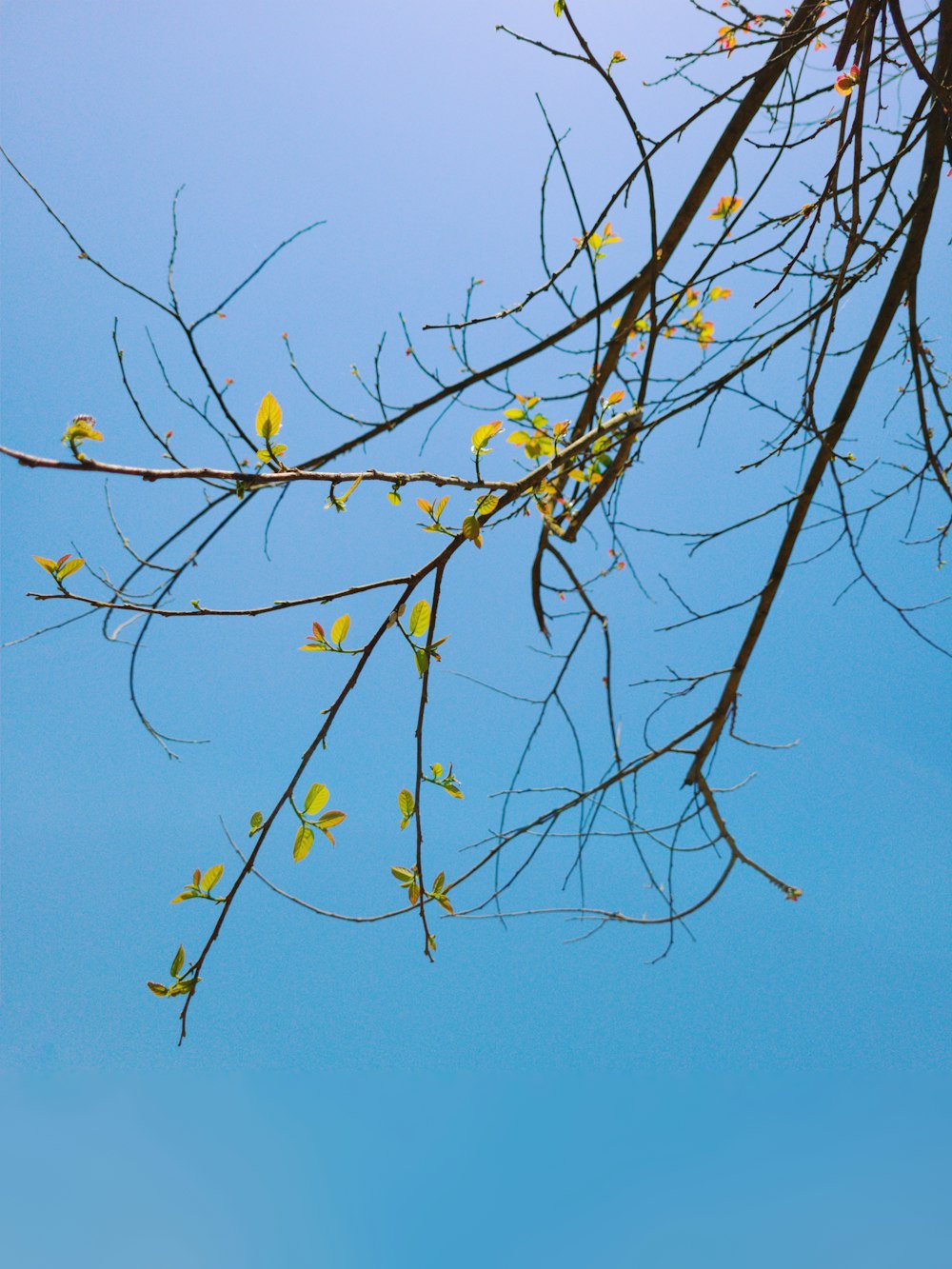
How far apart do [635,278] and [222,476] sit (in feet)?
3.19

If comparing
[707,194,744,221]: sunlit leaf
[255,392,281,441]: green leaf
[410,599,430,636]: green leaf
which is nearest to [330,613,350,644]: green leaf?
[410,599,430,636]: green leaf

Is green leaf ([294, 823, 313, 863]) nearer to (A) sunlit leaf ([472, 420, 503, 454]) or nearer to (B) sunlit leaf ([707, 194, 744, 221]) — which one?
(A) sunlit leaf ([472, 420, 503, 454])

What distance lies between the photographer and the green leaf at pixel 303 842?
1.04 m

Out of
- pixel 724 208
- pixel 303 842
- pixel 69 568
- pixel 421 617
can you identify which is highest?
pixel 724 208

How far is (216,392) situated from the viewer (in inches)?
38.5

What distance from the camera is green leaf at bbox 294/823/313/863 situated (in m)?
1.04

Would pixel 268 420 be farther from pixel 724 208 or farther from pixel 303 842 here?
pixel 724 208

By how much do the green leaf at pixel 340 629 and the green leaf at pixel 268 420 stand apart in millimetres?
217

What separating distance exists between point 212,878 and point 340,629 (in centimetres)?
37

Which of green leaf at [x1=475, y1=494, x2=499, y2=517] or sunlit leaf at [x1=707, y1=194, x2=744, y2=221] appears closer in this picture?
green leaf at [x1=475, y1=494, x2=499, y2=517]

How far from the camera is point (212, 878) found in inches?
43.1

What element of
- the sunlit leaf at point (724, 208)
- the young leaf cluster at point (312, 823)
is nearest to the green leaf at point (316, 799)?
the young leaf cluster at point (312, 823)

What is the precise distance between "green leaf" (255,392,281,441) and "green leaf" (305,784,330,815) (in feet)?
1.35

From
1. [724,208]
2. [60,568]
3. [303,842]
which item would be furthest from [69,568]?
[724,208]
